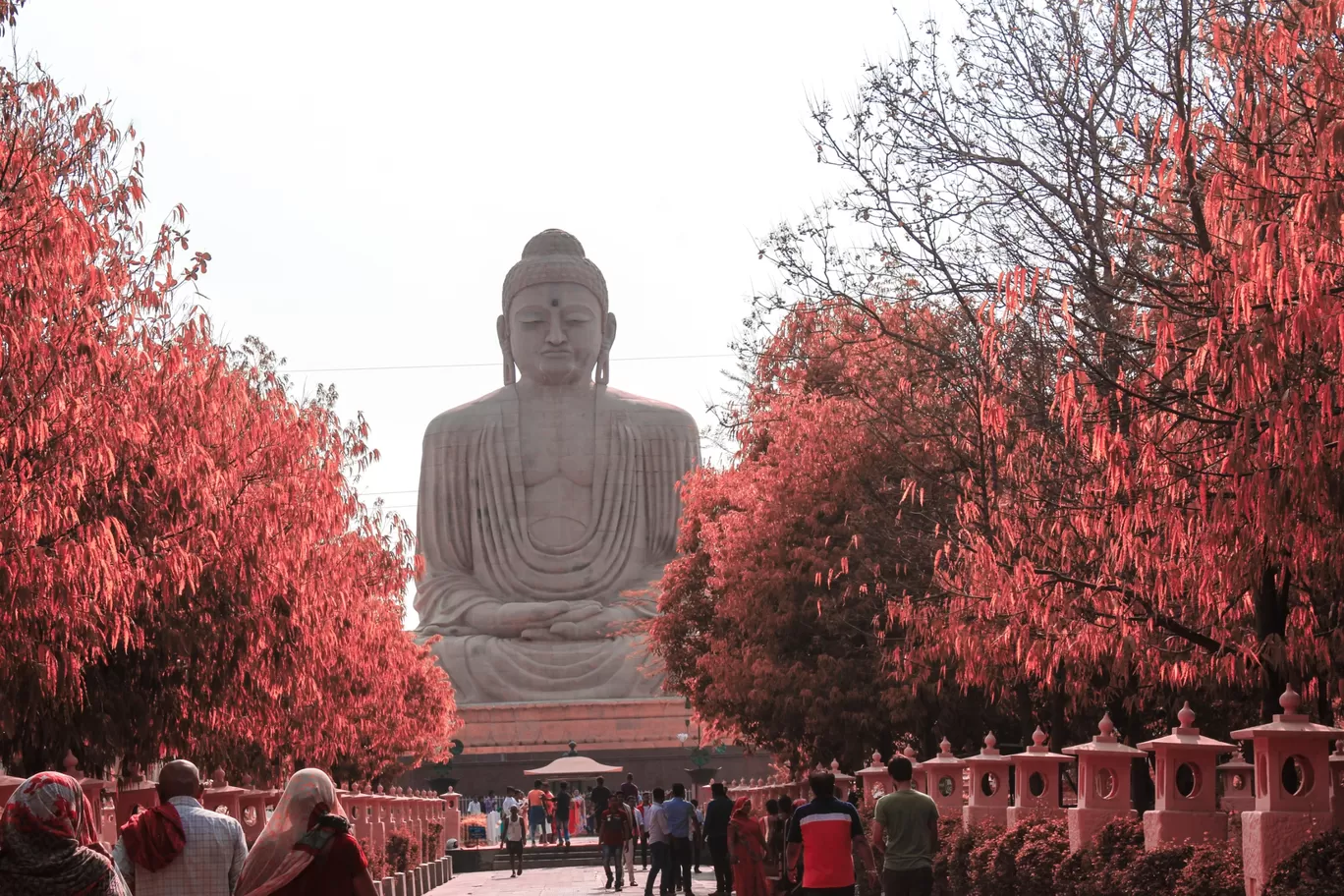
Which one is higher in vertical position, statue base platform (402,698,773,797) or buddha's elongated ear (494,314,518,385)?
buddha's elongated ear (494,314,518,385)

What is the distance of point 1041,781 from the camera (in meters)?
15.0

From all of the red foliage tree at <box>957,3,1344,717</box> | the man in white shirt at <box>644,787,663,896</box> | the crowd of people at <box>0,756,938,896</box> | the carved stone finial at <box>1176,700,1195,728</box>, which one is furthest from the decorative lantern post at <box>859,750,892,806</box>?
the crowd of people at <box>0,756,938,896</box>

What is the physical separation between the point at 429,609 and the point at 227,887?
37320mm

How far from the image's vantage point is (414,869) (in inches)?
907

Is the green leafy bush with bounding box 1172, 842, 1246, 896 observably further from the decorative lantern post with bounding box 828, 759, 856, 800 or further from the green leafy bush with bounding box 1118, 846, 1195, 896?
the decorative lantern post with bounding box 828, 759, 856, 800

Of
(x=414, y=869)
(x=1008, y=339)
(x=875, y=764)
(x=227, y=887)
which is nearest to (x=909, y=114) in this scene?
(x=1008, y=339)

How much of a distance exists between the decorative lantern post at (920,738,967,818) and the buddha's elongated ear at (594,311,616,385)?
27400 mm

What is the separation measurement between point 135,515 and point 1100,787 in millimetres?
6364

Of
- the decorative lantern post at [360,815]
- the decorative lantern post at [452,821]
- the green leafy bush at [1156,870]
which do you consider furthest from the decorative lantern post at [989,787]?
Answer: the decorative lantern post at [452,821]

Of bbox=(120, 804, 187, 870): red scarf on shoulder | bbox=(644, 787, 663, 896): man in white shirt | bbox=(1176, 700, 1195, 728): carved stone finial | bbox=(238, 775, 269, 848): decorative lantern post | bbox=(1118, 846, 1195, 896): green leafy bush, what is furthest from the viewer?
bbox=(644, 787, 663, 896): man in white shirt

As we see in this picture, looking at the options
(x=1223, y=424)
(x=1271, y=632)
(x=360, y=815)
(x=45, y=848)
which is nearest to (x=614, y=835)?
(x=360, y=815)

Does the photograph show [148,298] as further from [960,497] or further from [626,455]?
[626,455]

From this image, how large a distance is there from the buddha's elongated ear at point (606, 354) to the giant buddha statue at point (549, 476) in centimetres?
7

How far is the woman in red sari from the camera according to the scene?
1453cm
